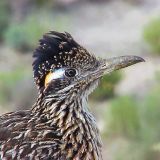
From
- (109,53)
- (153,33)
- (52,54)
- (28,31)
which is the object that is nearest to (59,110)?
(52,54)

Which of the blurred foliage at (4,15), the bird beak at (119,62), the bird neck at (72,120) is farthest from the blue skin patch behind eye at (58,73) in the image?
the blurred foliage at (4,15)

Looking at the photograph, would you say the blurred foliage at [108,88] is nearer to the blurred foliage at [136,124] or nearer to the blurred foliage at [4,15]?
the blurred foliage at [136,124]

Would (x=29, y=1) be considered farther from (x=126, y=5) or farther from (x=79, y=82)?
(x=79, y=82)

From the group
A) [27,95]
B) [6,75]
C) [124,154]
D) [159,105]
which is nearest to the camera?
A: [124,154]

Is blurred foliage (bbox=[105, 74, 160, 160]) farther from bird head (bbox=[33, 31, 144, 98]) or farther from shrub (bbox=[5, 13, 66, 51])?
bird head (bbox=[33, 31, 144, 98])

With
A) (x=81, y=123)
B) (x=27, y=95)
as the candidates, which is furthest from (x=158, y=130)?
(x=81, y=123)

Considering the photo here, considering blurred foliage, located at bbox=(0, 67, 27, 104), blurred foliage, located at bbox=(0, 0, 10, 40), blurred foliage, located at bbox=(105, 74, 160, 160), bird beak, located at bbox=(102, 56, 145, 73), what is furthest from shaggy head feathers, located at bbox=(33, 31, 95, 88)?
blurred foliage, located at bbox=(0, 0, 10, 40)
